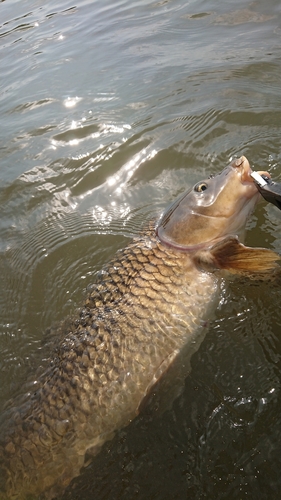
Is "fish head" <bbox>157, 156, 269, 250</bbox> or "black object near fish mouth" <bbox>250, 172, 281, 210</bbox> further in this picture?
"fish head" <bbox>157, 156, 269, 250</bbox>

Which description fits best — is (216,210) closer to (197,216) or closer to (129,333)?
(197,216)

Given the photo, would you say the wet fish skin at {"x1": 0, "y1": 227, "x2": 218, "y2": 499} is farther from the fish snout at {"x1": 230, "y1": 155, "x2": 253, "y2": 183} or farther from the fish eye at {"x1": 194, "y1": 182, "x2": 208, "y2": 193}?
the fish snout at {"x1": 230, "y1": 155, "x2": 253, "y2": 183}

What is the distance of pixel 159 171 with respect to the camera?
4.71 m

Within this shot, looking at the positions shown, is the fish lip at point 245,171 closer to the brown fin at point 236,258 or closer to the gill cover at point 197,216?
the gill cover at point 197,216

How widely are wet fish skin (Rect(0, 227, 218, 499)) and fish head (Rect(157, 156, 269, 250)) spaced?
0.51 ft

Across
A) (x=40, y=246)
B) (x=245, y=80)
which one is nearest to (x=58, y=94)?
(x=245, y=80)

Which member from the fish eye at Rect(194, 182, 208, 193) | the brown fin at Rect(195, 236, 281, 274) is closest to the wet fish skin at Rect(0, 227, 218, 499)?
the brown fin at Rect(195, 236, 281, 274)

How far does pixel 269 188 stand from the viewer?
291cm

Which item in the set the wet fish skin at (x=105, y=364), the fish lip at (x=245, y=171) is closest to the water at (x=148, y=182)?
the wet fish skin at (x=105, y=364)

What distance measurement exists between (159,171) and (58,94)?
2700 millimetres

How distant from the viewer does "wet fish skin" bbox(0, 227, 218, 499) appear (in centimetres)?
258

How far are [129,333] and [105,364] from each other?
0.25 m

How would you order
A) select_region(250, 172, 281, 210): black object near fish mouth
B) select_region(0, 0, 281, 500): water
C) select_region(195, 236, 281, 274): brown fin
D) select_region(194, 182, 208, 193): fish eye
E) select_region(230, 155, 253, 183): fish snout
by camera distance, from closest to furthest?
select_region(0, 0, 281, 500): water
select_region(250, 172, 281, 210): black object near fish mouth
select_region(195, 236, 281, 274): brown fin
select_region(230, 155, 253, 183): fish snout
select_region(194, 182, 208, 193): fish eye

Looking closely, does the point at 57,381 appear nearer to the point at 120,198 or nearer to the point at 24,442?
the point at 24,442
